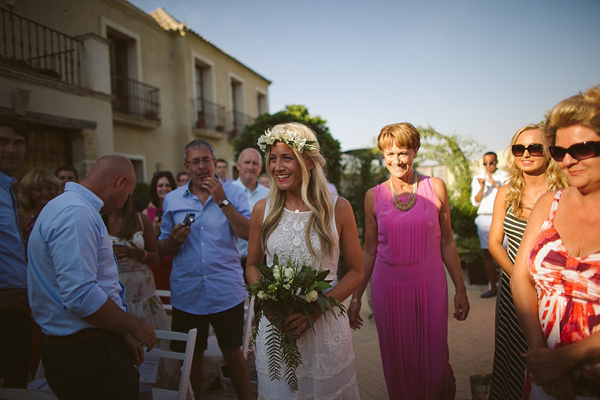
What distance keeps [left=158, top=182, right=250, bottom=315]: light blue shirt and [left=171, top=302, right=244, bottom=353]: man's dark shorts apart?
62mm

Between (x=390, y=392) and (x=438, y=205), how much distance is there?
1537 mm

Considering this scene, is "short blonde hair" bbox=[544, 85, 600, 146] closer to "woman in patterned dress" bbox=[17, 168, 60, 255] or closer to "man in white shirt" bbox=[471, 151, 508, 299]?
"woman in patterned dress" bbox=[17, 168, 60, 255]

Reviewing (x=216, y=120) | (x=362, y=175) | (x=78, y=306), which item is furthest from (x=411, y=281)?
(x=216, y=120)

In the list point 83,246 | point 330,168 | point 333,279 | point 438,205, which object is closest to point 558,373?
point 333,279

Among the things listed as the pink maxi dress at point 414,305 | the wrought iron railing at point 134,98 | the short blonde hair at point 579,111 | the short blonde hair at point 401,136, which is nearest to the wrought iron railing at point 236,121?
the wrought iron railing at point 134,98

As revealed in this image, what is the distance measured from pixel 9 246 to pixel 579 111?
387 cm

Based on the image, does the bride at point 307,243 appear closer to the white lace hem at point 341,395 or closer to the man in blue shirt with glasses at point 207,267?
the white lace hem at point 341,395

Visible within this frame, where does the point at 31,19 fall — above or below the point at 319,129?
above

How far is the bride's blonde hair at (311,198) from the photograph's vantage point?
2.15 m

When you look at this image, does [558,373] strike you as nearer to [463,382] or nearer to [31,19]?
[463,382]

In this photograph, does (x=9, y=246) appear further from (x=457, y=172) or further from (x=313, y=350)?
(x=457, y=172)

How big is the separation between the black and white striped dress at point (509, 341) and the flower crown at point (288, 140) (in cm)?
163

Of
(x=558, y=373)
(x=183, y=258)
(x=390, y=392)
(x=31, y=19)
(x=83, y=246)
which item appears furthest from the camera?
(x=31, y=19)

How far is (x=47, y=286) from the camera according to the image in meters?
1.90
